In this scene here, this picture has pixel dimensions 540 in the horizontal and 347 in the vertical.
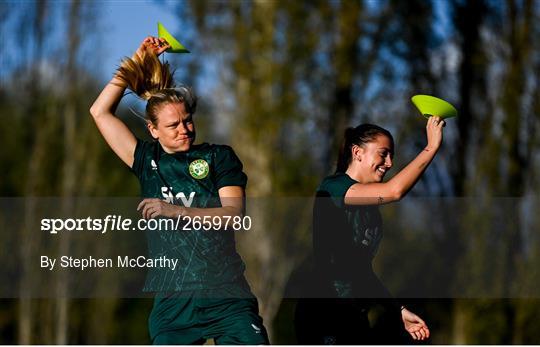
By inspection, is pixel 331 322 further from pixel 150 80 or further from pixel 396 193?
pixel 150 80

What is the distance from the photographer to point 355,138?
4.04 meters

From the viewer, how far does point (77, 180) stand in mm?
15602

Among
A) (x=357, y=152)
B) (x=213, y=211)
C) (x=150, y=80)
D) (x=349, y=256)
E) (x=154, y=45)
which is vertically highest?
(x=154, y=45)

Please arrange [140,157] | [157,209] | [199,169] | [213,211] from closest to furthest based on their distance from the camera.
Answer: [157,209], [213,211], [199,169], [140,157]

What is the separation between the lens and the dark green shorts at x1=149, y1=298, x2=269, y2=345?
3758 millimetres

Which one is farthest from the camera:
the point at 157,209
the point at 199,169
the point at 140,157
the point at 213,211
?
the point at 140,157

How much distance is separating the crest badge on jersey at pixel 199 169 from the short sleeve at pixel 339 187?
49 centimetres

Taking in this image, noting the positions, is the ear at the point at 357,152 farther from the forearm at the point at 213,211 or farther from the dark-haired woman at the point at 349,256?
the forearm at the point at 213,211

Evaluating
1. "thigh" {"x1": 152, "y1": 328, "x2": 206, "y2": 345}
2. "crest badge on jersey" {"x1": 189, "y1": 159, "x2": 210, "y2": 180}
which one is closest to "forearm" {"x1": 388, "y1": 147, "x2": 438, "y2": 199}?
"crest badge on jersey" {"x1": 189, "y1": 159, "x2": 210, "y2": 180}

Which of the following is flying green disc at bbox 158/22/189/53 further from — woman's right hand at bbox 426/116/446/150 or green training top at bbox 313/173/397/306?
woman's right hand at bbox 426/116/446/150

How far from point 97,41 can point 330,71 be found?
442cm

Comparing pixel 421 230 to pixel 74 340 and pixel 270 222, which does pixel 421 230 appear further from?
pixel 74 340

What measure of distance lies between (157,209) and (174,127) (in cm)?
41

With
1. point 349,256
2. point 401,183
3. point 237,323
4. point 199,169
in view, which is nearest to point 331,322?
point 349,256
